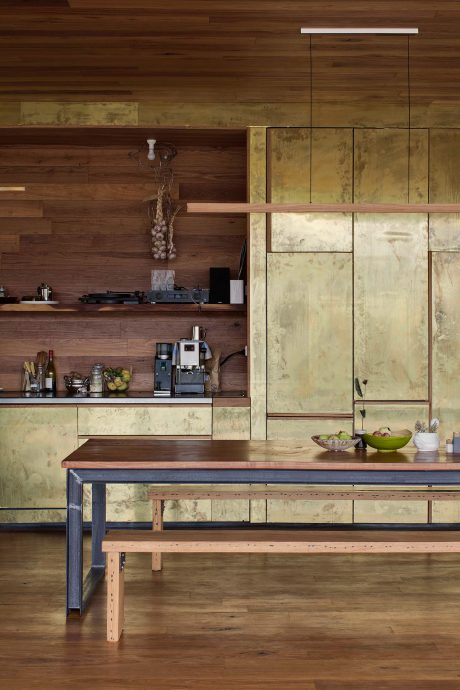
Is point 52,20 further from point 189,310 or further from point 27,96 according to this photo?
point 189,310

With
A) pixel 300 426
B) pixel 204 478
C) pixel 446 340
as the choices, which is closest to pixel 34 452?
pixel 300 426

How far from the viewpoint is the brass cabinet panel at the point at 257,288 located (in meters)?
5.96

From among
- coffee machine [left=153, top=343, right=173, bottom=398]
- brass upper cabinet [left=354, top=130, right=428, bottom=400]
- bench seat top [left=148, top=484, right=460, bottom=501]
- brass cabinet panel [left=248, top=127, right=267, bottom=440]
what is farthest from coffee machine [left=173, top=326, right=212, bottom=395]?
bench seat top [left=148, top=484, right=460, bottom=501]

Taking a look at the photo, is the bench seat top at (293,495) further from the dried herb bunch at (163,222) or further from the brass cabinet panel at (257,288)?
the dried herb bunch at (163,222)

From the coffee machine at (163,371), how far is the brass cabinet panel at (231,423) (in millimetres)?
546

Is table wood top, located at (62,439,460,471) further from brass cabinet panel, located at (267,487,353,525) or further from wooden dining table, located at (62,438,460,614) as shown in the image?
brass cabinet panel, located at (267,487,353,525)

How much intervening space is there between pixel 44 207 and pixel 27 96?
3.19 feet

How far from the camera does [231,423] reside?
19.5 ft

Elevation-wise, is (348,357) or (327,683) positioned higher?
(348,357)

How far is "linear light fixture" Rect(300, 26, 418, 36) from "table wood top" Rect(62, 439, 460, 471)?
2.32 meters

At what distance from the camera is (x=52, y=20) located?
14.8 feet

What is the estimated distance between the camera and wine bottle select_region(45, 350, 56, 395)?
255 inches

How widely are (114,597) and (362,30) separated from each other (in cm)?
330

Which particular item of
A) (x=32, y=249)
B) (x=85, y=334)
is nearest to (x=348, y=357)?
(x=85, y=334)
